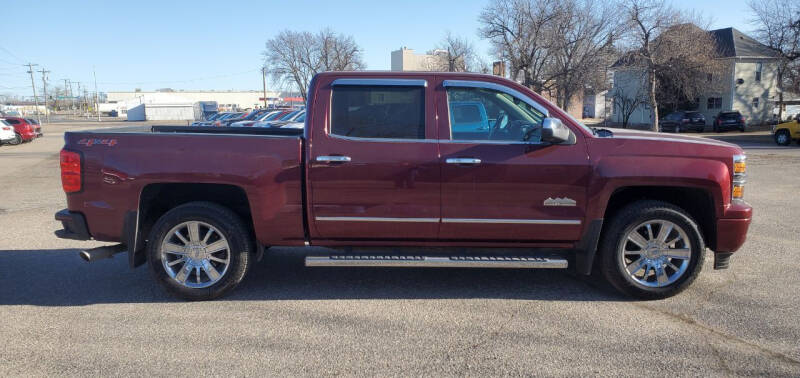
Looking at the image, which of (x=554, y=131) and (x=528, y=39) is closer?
(x=554, y=131)

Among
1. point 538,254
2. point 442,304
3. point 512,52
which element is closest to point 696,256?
point 538,254

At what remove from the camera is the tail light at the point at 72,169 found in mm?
4621

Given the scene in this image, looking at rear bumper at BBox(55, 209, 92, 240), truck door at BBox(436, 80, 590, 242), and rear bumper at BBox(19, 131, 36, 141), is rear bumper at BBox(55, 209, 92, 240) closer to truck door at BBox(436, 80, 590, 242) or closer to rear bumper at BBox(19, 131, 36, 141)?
truck door at BBox(436, 80, 590, 242)

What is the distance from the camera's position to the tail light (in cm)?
462

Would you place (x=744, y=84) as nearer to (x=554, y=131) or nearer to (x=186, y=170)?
(x=554, y=131)

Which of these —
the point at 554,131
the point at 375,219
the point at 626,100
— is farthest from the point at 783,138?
the point at 375,219

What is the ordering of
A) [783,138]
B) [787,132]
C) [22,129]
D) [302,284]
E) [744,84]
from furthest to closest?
1. [744,84]
2. [22,129]
3. [783,138]
4. [787,132]
5. [302,284]

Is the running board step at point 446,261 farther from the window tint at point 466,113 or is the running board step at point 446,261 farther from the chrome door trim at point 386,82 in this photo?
the chrome door trim at point 386,82

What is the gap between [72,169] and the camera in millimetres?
4629

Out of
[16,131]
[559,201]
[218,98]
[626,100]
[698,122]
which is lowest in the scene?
[559,201]

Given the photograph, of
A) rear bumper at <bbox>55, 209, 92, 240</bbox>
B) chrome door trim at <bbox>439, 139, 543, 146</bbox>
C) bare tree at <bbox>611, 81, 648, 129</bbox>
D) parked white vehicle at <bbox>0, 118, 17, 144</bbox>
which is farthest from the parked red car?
bare tree at <bbox>611, 81, 648, 129</bbox>

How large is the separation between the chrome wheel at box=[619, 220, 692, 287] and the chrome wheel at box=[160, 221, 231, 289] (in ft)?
11.3

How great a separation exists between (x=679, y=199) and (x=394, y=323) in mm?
2863

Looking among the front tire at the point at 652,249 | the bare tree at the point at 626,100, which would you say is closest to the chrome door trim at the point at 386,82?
the front tire at the point at 652,249
